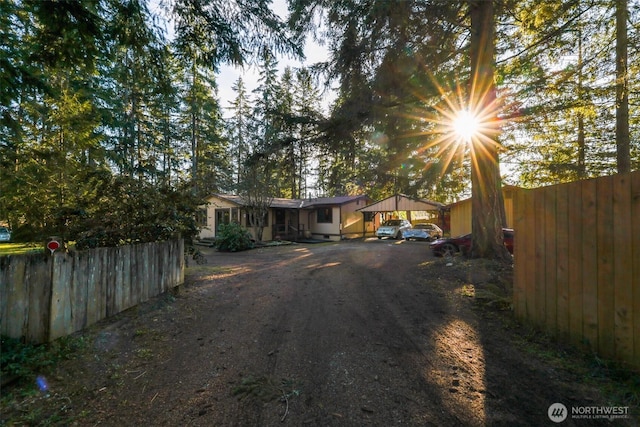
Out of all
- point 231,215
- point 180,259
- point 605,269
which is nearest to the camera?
point 605,269

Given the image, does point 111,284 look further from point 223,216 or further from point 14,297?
point 223,216

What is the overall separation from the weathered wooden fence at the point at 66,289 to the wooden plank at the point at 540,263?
5.87 metres

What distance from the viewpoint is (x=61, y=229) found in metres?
4.96

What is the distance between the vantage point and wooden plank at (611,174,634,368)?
2564 millimetres

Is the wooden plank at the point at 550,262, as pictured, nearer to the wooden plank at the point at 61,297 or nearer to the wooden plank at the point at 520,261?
the wooden plank at the point at 520,261

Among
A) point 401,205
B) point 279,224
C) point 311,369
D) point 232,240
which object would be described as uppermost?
point 401,205

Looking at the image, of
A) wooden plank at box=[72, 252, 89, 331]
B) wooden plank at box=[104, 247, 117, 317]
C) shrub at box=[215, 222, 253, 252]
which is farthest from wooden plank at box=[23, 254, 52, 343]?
shrub at box=[215, 222, 253, 252]

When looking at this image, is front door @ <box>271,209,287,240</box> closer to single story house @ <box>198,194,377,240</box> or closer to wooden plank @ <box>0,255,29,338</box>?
single story house @ <box>198,194,377,240</box>

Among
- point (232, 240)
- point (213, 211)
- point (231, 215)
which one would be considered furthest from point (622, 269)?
point (213, 211)

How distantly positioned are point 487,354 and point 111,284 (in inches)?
202

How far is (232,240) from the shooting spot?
15.4 metres

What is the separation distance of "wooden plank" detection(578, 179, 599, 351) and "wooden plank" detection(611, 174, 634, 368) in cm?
19

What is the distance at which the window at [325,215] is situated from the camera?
2278 cm

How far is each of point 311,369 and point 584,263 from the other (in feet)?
10.0
